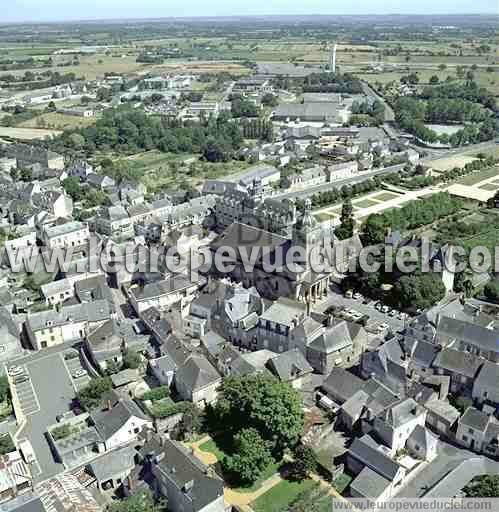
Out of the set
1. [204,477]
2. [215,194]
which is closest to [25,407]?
[204,477]

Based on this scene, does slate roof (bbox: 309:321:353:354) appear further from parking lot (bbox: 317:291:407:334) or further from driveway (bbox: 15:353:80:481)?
driveway (bbox: 15:353:80:481)

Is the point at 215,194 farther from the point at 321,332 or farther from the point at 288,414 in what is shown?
the point at 288,414

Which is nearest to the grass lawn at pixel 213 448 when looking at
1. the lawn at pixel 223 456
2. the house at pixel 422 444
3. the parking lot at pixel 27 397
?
the lawn at pixel 223 456

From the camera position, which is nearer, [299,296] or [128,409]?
[128,409]

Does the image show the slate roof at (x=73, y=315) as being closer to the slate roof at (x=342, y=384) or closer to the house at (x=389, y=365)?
the slate roof at (x=342, y=384)

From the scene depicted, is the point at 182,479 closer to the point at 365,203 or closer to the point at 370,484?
the point at 370,484

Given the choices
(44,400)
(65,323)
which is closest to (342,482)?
(44,400)
